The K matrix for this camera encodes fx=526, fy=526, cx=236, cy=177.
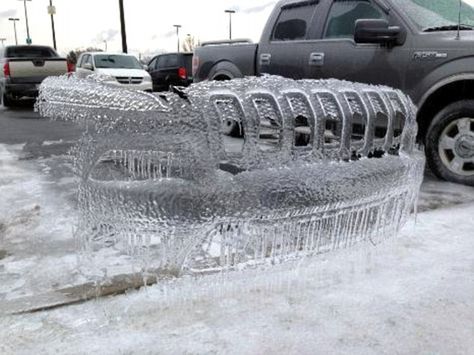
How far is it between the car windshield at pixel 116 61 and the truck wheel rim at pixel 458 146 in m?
12.4

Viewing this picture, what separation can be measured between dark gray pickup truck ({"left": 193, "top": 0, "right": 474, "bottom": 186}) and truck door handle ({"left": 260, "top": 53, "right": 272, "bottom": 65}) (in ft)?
0.11

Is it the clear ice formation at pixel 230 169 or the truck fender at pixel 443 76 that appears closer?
the clear ice formation at pixel 230 169

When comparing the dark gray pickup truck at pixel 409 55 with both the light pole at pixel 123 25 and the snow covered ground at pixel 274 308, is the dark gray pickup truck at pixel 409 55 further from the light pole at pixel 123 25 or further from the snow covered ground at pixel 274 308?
the light pole at pixel 123 25

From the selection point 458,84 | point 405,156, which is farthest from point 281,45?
point 405,156

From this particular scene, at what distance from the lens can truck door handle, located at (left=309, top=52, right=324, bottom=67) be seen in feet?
18.0

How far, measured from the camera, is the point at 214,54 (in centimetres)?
719

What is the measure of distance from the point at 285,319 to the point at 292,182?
26.2 inches

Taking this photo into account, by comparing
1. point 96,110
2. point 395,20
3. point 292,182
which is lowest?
point 292,182

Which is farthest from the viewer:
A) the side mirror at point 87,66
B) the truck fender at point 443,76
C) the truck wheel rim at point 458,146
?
the side mirror at point 87,66

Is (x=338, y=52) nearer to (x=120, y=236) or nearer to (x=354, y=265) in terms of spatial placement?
(x=354, y=265)

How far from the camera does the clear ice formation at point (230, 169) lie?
193 cm

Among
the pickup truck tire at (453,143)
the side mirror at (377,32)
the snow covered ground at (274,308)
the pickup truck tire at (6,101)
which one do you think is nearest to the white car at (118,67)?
the pickup truck tire at (6,101)

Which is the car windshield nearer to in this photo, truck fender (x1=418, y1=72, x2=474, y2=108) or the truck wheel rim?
truck fender (x1=418, y1=72, x2=474, y2=108)

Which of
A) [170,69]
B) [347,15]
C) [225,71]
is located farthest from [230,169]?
[170,69]
